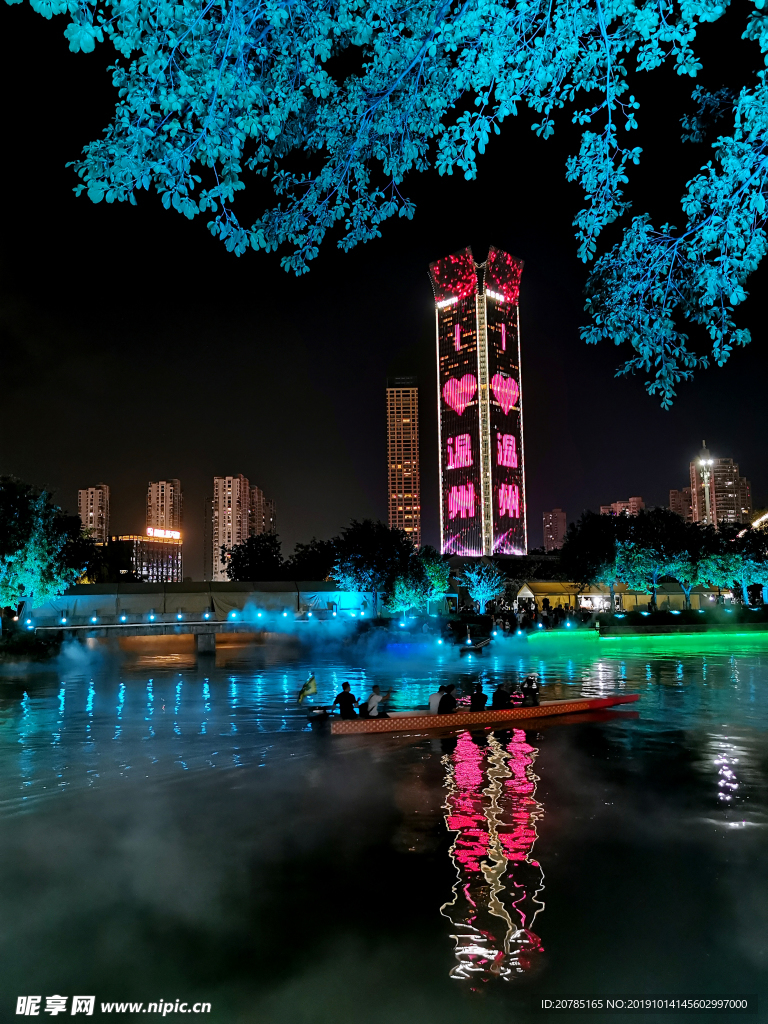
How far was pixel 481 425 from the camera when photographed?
187125 millimetres

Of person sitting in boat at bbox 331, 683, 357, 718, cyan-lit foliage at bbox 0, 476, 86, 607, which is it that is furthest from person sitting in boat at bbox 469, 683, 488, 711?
cyan-lit foliage at bbox 0, 476, 86, 607

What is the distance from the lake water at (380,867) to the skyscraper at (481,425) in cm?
16897

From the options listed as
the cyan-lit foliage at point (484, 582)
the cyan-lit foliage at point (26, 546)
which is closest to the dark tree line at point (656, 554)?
the cyan-lit foliage at point (484, 582)

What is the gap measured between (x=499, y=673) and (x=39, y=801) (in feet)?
72.5

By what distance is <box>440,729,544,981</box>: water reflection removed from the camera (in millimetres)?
7426

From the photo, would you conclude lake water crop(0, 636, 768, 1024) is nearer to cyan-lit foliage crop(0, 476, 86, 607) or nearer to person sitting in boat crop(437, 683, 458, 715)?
person sitting in boat crop(437, 683, 458, 715)

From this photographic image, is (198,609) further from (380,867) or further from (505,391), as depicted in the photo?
(505,391)

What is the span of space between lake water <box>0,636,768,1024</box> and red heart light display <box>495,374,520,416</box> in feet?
575

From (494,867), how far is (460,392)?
187 m

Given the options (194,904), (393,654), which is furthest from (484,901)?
(393,654)

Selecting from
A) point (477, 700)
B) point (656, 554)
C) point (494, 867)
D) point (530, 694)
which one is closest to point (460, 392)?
point (656, 554)

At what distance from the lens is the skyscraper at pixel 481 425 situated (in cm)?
18738

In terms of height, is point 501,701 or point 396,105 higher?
point 396,105

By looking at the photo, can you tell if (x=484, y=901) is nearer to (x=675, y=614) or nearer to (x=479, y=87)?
(x=479, y=87)
